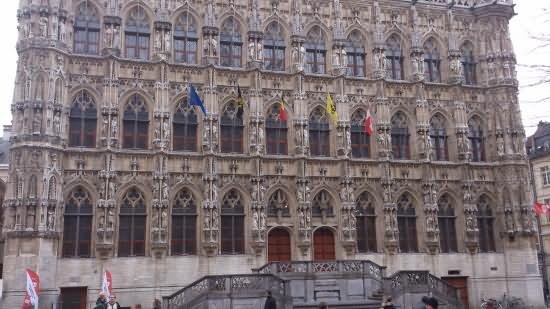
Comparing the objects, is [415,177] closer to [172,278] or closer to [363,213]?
[363,213]

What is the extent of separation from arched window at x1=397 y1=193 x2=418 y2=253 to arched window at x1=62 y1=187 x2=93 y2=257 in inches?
605

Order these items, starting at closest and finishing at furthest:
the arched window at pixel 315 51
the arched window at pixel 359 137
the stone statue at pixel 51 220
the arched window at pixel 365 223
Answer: the stone statue at pixel 51 220
the arched window at pixel 365 223
the arched window at pixel 359 137
the arched window at pixel 315 51

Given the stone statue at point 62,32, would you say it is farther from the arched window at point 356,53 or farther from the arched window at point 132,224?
the arched window at point 356,53

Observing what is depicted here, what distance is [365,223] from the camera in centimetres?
2852

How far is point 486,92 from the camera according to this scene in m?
32.1

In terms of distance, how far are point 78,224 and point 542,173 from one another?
37.0 m

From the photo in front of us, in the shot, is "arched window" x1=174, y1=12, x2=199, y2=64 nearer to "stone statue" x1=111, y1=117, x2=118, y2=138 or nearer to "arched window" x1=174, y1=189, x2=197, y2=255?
"stone statue" x1=111, y1=117, x2=118, y2=138

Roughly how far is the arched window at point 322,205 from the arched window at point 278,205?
140 cm

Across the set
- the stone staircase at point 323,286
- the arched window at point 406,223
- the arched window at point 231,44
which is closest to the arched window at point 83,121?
the arched window at point 231,44

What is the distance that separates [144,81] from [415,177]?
582 inches

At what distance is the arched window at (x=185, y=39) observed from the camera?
28141mm

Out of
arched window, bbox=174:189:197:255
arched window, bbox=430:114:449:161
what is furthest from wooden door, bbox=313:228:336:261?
arched window, bbox=430:114:449:161

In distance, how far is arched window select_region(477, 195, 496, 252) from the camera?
30281mm

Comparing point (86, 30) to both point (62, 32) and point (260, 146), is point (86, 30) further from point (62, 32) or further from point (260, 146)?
point (260, 146)
